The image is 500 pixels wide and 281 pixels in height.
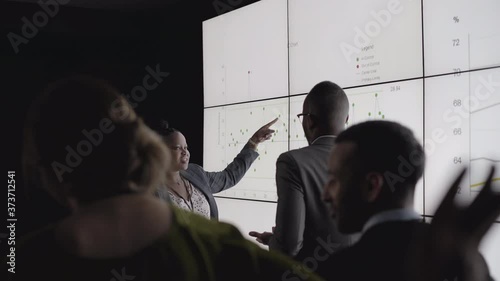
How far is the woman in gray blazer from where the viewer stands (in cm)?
260

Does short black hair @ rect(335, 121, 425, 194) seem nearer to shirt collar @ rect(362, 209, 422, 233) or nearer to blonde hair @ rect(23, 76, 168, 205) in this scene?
shirt collar @ rect(362, 209, 422, 233)

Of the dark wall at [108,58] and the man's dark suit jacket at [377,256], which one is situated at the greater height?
the dark wall at [108,58]

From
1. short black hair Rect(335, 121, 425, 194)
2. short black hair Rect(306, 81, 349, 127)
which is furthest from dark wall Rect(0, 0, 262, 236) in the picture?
short black hair Rect(335, 121, 425, 194)

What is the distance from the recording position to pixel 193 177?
110 inches

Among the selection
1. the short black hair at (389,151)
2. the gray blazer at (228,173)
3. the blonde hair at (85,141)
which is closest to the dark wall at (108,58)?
the gray blazer at (228,173)

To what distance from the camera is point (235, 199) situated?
12.0 ft

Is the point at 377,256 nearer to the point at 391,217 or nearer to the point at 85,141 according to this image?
the point at 391,217

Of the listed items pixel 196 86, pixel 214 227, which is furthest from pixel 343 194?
pixel 196 86

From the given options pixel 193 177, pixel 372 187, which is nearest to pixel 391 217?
pixel 372 187

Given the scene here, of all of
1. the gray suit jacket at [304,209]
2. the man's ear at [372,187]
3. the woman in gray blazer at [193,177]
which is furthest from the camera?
the woman in gray blazer at [193,177]

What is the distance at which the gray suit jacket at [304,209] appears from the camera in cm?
187

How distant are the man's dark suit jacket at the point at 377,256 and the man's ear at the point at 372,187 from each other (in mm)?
76

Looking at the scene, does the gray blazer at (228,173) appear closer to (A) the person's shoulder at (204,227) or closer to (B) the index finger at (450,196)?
(A) the person's shoulder at (204,227)

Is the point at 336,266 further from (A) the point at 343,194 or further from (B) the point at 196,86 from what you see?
(B) the point at 196,86
